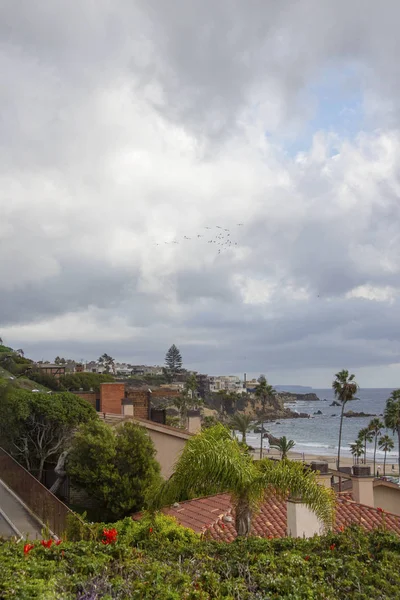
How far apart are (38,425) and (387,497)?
18.6 metres

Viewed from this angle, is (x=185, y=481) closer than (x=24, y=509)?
Yes

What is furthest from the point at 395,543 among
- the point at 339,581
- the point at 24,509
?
the point at 24,509

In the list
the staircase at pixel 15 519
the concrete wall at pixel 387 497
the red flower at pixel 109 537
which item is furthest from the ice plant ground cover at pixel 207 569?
the concrete wall at pixel 387 497

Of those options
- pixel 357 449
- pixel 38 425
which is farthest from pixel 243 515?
pixel 357 449

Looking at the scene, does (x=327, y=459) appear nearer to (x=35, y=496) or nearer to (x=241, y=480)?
(x=35, y=496)

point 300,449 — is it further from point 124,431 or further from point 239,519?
point 239,519

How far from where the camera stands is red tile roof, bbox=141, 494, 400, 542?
16.8m

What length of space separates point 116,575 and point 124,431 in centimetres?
2138

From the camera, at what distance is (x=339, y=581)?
588 centimetres

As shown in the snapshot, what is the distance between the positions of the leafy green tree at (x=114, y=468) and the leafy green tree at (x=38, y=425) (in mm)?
5621

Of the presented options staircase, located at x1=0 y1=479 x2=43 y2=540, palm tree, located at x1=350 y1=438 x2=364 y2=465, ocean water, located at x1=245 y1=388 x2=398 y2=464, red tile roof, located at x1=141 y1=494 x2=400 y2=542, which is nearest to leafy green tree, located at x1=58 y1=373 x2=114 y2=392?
palm tree, located at x1=350 y1=438 x2=364 y2=465

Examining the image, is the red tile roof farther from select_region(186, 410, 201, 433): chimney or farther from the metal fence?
select_region(186, 410, 201, 433): chimney

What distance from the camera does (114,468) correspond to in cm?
2538

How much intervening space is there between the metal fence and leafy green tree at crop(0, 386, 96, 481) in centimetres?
364
